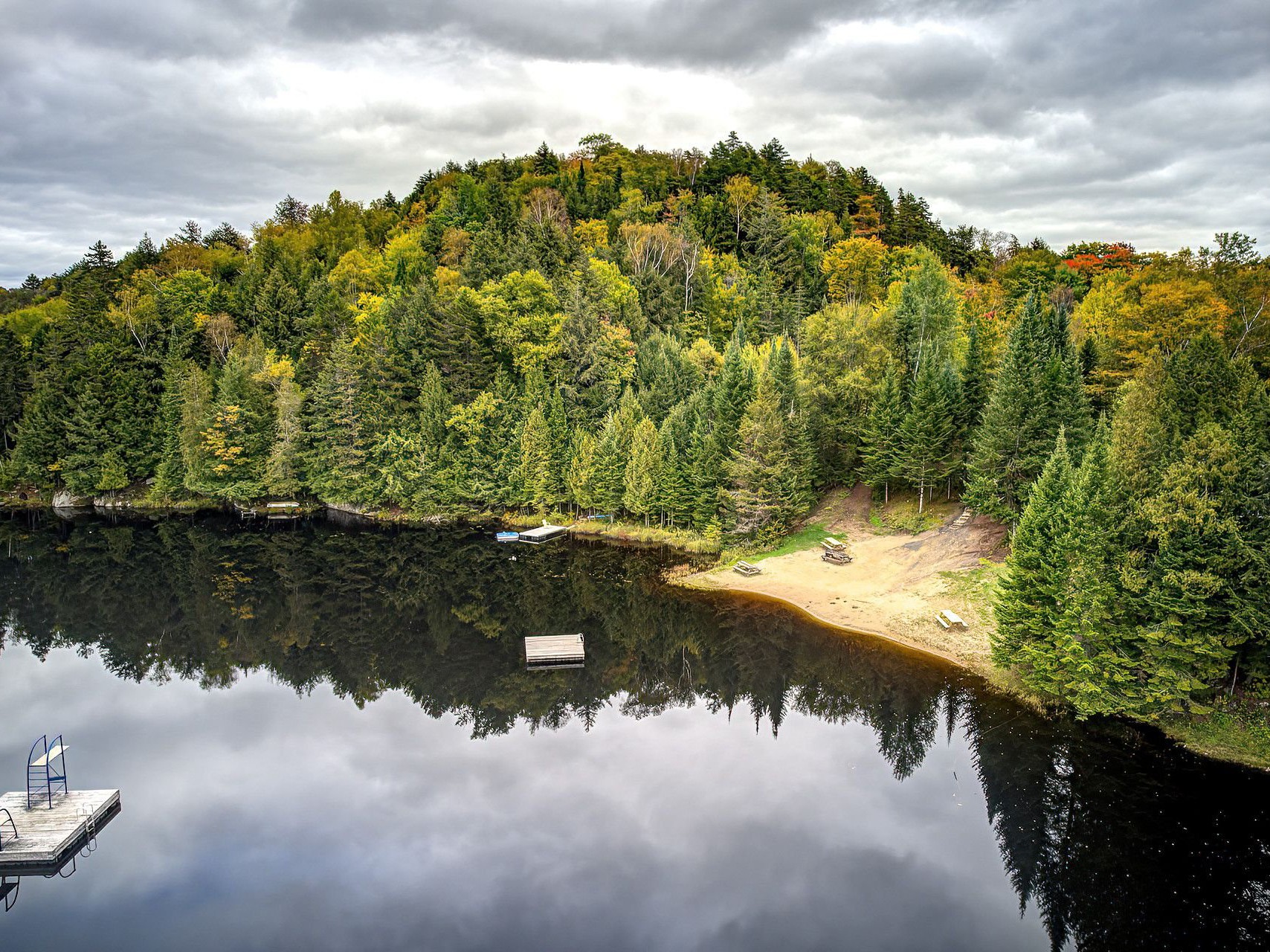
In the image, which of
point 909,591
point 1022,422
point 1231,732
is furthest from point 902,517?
point 1231,732

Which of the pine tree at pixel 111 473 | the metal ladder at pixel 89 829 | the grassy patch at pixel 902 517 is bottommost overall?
the metal ladder at pixel 89 829

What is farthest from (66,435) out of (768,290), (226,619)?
(768,290)

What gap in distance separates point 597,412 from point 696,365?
32.2 feet

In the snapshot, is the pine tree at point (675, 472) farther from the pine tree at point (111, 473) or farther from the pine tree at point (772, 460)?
the pine tree at point (111, 473)

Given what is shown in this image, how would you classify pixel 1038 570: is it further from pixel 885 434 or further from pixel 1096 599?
pixel 885 434

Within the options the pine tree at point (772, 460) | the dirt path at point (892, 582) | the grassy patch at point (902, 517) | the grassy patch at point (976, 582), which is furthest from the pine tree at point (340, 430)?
the grassy patch at point (976, 582)

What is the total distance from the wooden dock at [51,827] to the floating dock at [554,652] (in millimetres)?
17182

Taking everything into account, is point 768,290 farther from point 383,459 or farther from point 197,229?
point 197,229

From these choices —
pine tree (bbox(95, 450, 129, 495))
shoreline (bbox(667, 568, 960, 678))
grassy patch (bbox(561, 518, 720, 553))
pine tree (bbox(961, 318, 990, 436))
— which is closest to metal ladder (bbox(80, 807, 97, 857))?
shoreline (bbox(667, 568, 960, 678))

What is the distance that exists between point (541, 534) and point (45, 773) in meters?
35.0

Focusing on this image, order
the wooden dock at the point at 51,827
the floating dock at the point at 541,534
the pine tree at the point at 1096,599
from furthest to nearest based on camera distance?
1. the floating dock at the point at 541,534
2. the pine tree at the point at 1096,599
3. the wooden dock at the point at 51,827

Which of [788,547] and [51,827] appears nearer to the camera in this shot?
[51,827]

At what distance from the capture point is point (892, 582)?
43.4 meters

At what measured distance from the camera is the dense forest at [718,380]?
27.3 meters
